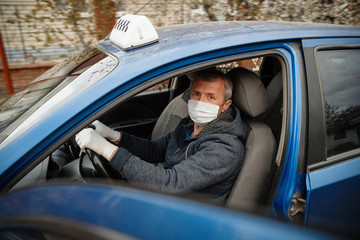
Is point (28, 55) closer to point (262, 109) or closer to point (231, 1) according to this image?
point (231, 1)

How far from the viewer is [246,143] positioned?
1677 mm

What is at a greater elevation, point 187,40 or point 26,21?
point 187,40

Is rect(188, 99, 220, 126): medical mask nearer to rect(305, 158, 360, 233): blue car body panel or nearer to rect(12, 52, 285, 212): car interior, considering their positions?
rect(12, 52, 285, 212): car interior

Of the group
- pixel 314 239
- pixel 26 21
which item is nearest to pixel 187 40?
pixel 314 239

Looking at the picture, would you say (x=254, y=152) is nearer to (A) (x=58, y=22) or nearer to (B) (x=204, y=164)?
(B) (x=204, y=164)

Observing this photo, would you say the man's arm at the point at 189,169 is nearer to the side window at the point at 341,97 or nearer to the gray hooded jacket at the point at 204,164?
the gray hooded jacket at the point at 204,164

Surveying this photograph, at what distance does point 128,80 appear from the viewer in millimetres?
1138

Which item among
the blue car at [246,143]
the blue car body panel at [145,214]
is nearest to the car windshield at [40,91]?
the blue car at [246,143]

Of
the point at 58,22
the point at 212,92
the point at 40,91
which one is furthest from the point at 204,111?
the point at 58,22

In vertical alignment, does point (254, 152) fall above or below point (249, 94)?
below

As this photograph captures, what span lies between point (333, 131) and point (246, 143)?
0.47 meters

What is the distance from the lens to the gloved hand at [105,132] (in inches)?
76.0

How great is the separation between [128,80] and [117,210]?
1.85ft

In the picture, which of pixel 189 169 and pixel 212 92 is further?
pixel 212 92
